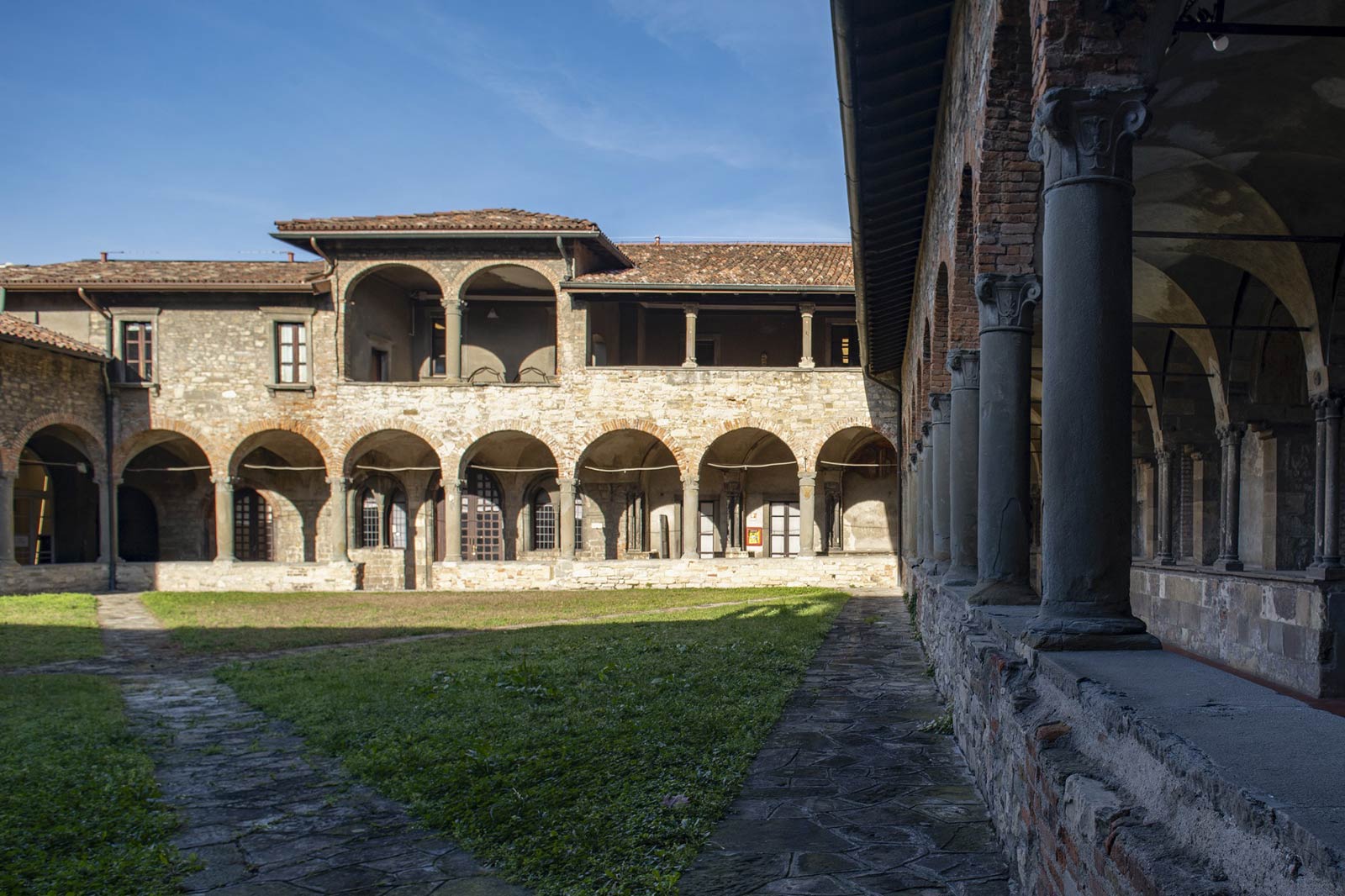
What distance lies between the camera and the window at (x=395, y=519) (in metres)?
27.2

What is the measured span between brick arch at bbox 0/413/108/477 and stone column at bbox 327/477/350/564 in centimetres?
516

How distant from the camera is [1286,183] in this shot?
9781 millimetres

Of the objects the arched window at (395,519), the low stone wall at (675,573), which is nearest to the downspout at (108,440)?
the arched window at (395,519)

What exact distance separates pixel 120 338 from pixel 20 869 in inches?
908

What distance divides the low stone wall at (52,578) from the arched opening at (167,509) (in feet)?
11.2

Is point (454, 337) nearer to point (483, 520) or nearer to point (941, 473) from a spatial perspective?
point (483, 520)

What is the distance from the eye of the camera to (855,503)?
91.0ft

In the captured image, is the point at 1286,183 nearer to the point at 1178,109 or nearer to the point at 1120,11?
the point at 1178,109

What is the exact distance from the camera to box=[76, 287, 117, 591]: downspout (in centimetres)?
2362

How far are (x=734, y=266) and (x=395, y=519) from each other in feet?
35.8

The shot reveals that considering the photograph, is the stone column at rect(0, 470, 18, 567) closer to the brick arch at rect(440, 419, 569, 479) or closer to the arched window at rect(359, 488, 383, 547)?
the arched window at rect(359, 488, 383, 547)

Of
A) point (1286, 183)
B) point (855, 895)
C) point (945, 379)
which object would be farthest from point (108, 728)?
point (1286, 183)

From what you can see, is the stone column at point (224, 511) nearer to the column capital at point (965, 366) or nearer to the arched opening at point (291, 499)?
the arched opening at point (291, 499)

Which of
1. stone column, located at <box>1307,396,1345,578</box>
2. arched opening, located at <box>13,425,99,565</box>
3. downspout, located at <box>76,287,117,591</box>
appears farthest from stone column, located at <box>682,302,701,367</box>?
stone column, located at <box>1307,396,1345,578</box>
